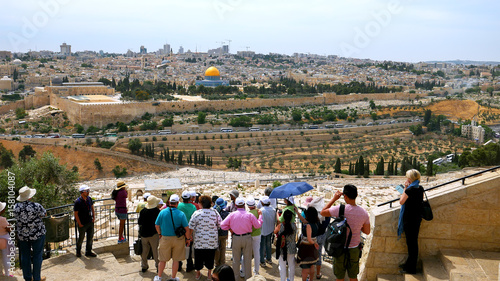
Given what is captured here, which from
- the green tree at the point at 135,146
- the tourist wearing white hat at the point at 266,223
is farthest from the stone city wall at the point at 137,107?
the tourist wearing white hat at the point at 266,223

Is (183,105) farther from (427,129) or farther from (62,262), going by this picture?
(62,262)

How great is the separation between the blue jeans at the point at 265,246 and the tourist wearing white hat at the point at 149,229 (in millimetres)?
1206

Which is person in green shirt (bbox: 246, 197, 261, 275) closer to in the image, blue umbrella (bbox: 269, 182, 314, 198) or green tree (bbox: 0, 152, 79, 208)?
blue umbrella (bbox: 269, 182, 314, 198)

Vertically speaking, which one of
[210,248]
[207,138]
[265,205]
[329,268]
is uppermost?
[265,205]

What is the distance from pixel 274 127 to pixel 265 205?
31777 millimetres

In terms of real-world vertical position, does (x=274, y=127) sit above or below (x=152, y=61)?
below

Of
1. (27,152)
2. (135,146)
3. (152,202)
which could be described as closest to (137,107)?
(135,146)

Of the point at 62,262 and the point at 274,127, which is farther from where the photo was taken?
the point at 274,127

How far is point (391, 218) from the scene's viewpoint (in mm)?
4562

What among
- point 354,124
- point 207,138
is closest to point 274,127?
point 207,138

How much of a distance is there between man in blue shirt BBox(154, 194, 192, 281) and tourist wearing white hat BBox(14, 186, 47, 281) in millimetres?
1178

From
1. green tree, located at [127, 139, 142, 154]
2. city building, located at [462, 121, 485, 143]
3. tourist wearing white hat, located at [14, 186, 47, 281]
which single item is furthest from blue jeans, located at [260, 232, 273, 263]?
city building, located at [462, 121, 485, 143]

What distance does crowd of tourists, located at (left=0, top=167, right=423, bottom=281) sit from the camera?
14.1 ft

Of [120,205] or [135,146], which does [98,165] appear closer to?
[135,146]
